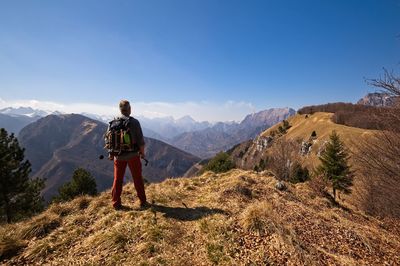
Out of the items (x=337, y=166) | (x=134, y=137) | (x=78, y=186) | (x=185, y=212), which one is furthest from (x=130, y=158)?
(x=337, y=166)

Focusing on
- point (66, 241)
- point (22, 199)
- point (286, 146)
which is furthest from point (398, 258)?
point (286, 146)

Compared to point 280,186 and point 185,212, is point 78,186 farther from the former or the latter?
point 280,186

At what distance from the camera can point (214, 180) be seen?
13508mm

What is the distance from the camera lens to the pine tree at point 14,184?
20.6 m

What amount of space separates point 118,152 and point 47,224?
117 inches

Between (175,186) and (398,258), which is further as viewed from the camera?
(175,186)

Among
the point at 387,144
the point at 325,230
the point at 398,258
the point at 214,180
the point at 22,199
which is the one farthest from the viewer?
the point at 22,199

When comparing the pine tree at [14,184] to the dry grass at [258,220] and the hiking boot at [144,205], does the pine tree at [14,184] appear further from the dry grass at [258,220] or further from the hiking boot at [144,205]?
the dry grass at [258,220]

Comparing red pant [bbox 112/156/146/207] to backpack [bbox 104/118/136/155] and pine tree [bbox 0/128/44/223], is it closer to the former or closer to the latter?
backpack [bbox 104/118/136/155]

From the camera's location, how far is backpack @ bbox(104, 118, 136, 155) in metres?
8.09

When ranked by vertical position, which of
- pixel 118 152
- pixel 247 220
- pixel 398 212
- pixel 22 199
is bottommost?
pixel 22 199

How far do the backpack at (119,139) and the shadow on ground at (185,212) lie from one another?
2317mm

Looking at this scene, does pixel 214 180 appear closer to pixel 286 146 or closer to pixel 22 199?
pixel 22 199

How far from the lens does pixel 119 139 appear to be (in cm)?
816
